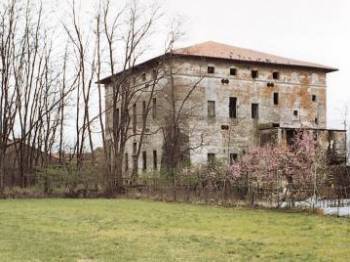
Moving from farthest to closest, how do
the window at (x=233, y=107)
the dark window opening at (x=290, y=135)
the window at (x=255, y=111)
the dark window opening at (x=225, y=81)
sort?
the window at (x=255, y=111)
the window at (x=233, y=107)
the dark window opening at (x=225, y=81)
the dark window opening at (x=290, y=135)

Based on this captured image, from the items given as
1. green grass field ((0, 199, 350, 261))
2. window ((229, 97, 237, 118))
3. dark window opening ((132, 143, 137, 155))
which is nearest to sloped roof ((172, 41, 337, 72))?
window ((229, 97, 237, 118))

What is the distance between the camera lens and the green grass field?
10793 mm

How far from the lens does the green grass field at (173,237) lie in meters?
10.8

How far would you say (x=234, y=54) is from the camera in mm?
45500

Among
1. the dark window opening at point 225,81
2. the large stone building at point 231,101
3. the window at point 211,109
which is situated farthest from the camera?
the dark window opening at point 225,81

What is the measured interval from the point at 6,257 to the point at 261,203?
49.0 feet

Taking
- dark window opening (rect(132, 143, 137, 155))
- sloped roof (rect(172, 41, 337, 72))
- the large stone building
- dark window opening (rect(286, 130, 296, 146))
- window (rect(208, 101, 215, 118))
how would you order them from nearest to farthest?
dark window opening (rect(286, 130, 296, 146))
the large stone building
sloped roof (rect(172, 41, 337, 72))
window (rect(208, 101, 215, 118))
dark window opening (rect(132, 143, 137, 155))

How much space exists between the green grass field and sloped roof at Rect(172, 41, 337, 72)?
81.5ft

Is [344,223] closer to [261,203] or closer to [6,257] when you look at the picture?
[261,203]

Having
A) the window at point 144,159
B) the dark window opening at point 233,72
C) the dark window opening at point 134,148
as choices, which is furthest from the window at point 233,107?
the dark window opening at point 134,148

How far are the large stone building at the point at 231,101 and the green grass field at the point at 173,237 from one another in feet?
75.2

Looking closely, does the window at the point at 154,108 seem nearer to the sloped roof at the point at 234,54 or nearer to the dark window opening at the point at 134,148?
the dark window opening at the point at 134,148

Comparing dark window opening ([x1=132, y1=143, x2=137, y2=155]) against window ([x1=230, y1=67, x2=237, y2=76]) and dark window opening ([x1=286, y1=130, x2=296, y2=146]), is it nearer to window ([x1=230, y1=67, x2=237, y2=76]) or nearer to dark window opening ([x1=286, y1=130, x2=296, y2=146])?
window ([x1=230, y1=67, x2=237, y2=76])

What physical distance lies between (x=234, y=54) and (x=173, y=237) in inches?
1310
